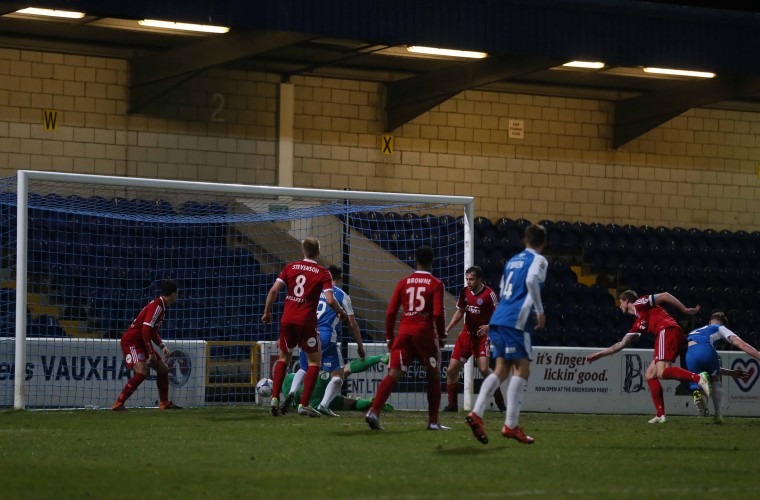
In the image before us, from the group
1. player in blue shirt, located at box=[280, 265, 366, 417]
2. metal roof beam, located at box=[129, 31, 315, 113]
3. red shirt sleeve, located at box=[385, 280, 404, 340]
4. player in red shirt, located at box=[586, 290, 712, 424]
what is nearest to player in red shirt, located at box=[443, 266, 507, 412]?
player in red shirt, located at box=[586, 290, 712, 424]

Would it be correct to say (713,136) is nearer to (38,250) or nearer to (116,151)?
(116,151)

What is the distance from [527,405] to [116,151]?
8276 mm

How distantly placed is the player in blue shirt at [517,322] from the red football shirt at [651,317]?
5329 mm

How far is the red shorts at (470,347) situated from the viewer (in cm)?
1677

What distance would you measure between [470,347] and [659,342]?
8.40ft

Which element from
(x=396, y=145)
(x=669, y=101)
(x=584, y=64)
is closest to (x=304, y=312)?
(x=396, y=145)

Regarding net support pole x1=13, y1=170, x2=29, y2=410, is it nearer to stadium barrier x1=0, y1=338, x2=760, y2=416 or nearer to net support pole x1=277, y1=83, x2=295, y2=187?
stadium barrier x1=0, y1=338, x2=760, y2=416

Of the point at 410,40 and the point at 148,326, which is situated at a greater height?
the point at 410,40

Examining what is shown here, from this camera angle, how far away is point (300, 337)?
1401cm

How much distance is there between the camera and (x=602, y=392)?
1980cm

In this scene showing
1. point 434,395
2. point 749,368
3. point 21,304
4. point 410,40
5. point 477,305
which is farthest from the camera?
point 749,368

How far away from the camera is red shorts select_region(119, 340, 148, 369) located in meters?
15.9

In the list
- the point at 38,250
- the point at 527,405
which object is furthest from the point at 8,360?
the point at 527,405

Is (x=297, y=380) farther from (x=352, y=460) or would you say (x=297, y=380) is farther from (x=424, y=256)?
(x=352, y=460)
